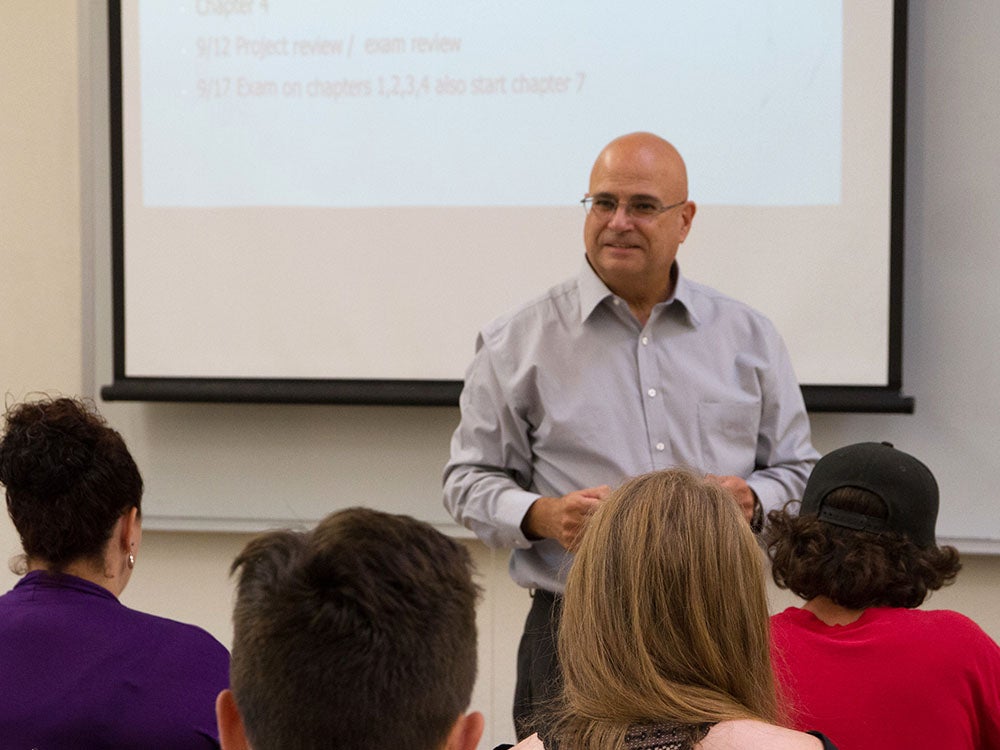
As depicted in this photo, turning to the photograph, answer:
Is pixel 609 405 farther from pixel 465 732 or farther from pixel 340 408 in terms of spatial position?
pixel 465 732

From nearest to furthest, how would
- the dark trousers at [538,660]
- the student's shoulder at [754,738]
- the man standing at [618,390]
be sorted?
1. the student's shoulder at [754,738]
2. the dark trousers at [538,660]
3. the man standing at [618,390]

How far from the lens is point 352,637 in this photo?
954 millimetres

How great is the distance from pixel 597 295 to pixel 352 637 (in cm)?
160

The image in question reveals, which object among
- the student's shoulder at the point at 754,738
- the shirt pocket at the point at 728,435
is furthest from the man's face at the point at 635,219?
the student's shoulder at the point at 754,738

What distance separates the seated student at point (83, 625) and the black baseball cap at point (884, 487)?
0.91 m

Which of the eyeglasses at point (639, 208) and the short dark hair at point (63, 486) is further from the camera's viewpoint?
the eyeglasses at point (639, 208)

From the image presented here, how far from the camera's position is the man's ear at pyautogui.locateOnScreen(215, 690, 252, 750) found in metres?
1.04

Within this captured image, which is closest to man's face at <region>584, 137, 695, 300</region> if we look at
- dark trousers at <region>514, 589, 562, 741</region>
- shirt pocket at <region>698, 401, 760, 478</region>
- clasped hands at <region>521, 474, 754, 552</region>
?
shirt pocket at <region>698, 401, 760, 478</region>

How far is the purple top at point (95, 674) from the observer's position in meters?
1.51

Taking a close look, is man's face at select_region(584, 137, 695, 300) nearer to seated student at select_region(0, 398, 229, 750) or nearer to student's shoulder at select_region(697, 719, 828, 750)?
seated student at select_region(0, 398, 229, 750)

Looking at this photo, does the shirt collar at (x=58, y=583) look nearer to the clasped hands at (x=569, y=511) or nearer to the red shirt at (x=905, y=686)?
the clasped hands at (x=569, y=511)

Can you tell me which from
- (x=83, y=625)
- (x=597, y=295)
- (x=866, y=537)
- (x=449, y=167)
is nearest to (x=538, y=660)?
(x=597, y=295)

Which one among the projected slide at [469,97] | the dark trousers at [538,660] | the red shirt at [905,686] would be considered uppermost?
the projected slide at [469,97]

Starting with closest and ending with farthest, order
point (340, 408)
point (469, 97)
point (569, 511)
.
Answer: point (569, 511), point (469, 97), point (340, 408)
